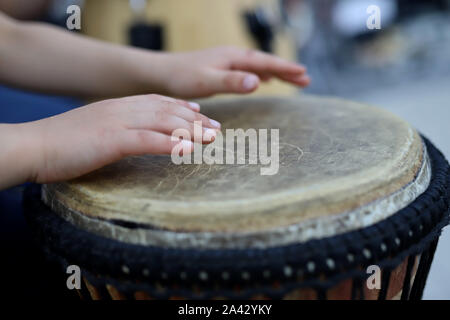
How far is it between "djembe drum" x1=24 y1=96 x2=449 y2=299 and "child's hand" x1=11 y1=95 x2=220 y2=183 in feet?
0.11

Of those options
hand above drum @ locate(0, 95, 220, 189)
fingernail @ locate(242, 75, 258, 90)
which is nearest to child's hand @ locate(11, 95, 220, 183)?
hand above drum @ locate(0, 95, 220, 189)

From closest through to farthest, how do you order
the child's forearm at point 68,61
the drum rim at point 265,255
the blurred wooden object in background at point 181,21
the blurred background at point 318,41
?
the drum rim at point 265,255 → the child's forearm at point 68,61 → the blurred background at point 318,41 → the blurred wooden object in background at point 181,21

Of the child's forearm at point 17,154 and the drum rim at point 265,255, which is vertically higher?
the child's forearm at point 17,154

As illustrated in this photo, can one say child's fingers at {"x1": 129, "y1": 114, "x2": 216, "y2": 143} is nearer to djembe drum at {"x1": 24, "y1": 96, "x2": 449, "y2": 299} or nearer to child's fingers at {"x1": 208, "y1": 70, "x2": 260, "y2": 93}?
djembe drum at {"x1": 24, "y1": 96, "x2": 449, "y2": 299}

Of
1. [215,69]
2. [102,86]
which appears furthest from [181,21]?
[215,69]

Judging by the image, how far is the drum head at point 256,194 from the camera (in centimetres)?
42

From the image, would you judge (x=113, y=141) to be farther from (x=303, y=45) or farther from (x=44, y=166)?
(x=303, y=45)

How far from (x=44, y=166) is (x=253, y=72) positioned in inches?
19.0

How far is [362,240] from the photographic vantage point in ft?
1.41

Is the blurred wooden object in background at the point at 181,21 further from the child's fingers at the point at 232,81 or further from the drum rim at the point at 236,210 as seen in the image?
the drum rim at the point at 236,210

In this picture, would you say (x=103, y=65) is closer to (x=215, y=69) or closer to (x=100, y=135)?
(x=215, y=69)

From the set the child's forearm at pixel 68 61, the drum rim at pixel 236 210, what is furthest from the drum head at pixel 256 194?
the child's forearm at pixel 68 61

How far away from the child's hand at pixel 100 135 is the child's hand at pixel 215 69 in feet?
0.96

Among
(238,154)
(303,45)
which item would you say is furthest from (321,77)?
(238,154)
